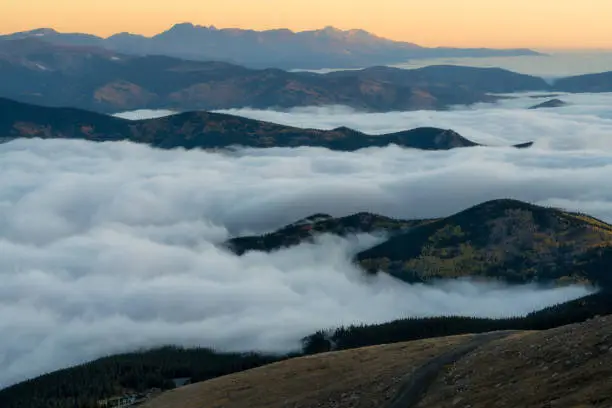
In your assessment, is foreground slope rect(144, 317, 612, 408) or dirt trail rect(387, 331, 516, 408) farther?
dirt trail rect(387, 331, 516, 408)

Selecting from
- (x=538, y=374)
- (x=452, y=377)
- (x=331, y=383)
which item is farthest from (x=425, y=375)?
(x=538, y=374)

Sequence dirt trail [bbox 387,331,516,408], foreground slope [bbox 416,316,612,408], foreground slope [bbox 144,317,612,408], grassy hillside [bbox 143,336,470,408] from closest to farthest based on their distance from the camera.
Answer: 1. foreground slope [bbox 416,316,612,408]
2. foreground slope [bbox 144,317,612,408]
3. dirt trail [bbox 387,331,516,408]
4. grassy hillside [bbox 143,336,470,408]

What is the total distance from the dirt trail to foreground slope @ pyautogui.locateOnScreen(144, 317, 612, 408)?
0.20 metres

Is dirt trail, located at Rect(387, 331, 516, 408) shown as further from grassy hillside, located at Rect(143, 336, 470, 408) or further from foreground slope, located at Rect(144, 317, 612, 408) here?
grassy hillside, located at Rect(143, 336, 470, 408)

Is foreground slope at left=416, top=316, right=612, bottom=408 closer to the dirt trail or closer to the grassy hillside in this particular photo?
the dirt trail

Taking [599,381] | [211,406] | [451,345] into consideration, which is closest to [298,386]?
[211,406]

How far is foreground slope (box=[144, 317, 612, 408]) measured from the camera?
96.7 m

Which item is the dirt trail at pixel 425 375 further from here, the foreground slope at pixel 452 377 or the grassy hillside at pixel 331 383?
the grassy hillside at pixel 331 383

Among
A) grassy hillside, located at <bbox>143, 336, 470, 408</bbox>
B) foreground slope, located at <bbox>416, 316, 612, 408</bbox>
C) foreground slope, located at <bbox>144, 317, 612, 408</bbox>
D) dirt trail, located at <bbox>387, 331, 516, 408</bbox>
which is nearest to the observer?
foreground slope, located at <bbox>416, 316, 612, 408</bbox>

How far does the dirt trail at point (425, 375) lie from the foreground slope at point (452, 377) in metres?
0.20

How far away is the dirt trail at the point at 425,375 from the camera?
4990 inches

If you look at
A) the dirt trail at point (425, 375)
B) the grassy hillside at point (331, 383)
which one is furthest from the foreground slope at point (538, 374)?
the grassy hillside at point (331, 383)

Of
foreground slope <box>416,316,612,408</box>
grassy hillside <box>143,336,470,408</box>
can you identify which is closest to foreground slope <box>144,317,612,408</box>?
foreground slope <box>416,316,612,408</box>

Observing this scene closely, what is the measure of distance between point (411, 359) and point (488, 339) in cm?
Result: 2075
